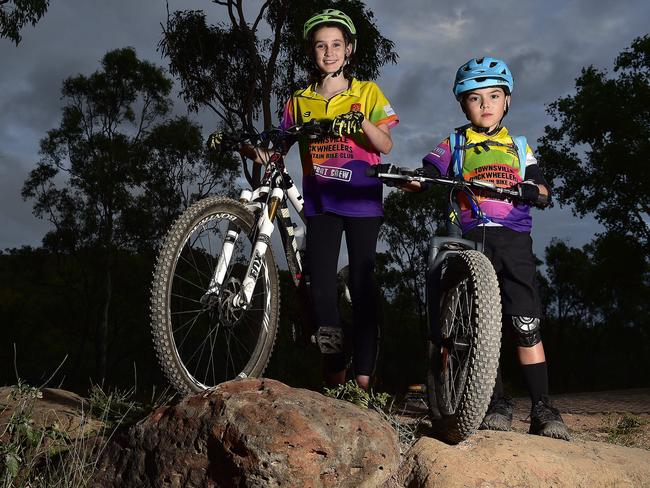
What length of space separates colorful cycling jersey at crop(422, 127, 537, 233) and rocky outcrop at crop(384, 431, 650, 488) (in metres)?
1.30

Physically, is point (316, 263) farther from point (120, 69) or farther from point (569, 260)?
point (569, 260)

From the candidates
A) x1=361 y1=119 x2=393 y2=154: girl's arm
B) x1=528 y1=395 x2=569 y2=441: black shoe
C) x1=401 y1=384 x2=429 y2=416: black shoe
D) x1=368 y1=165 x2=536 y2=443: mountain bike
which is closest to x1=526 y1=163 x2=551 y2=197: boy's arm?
x1=368 y1=165 x2=536 y2=443: mountain bike

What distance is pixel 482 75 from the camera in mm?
4633

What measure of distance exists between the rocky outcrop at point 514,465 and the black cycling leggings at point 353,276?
0.83 metres

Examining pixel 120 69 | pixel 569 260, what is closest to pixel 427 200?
pixel 120 69

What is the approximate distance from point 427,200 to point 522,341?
789 inches

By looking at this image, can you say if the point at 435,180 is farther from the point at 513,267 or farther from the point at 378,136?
the point at 513,267

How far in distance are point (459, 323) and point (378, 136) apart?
126 cm

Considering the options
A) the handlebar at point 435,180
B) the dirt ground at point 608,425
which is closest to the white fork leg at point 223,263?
the handlebar at point 435,180

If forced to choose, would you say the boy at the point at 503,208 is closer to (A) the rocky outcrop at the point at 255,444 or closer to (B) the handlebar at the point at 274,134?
(B) the handlebar at the point at 274,134

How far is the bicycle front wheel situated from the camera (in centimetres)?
409

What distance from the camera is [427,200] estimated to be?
2431 centimetres

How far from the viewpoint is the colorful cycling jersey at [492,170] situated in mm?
4531

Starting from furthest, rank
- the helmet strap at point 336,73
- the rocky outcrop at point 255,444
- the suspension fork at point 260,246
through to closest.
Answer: the helmet strap at point 336,73, the suspension fork at point 260,246, the rocky outcrop at point 255,444
